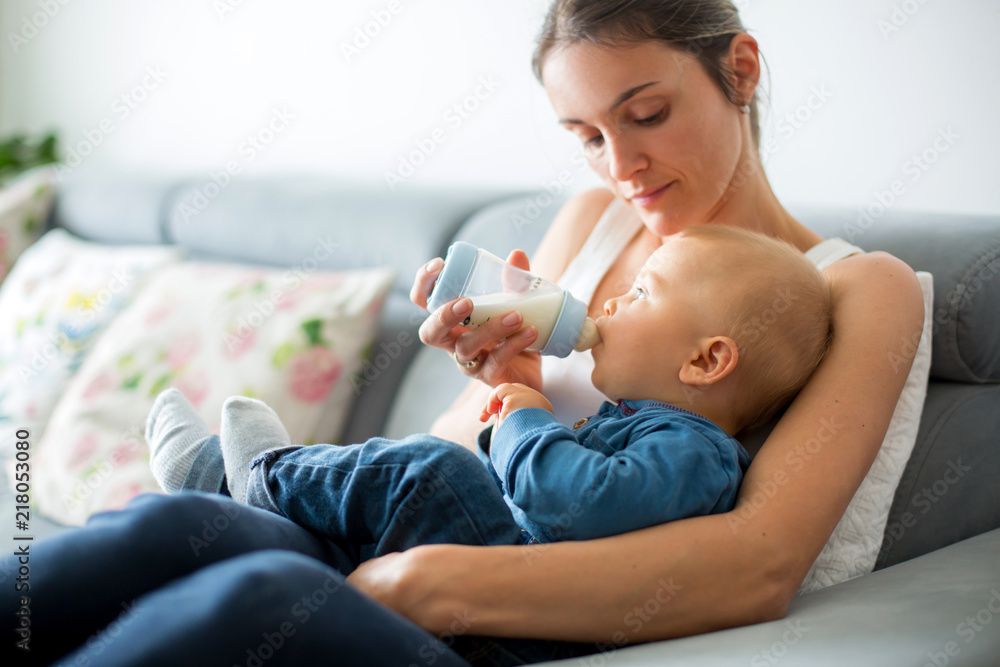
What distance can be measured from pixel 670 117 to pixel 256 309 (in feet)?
3.35

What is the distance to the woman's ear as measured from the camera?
1142 millimetres

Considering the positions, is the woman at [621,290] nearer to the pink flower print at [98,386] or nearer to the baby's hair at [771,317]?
the baby's hair at [771,317]

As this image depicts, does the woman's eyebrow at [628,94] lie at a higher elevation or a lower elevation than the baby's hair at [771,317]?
higher

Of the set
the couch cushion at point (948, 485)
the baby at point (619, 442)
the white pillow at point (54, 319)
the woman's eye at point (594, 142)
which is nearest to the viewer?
the baby at point (619, 442)

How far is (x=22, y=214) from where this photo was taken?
241cm

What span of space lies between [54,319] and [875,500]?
73.2 inches

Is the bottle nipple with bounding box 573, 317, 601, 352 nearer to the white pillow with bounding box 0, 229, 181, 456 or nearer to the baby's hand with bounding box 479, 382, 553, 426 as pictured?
the baby's hand with bounding box 479, 382, 553, 426

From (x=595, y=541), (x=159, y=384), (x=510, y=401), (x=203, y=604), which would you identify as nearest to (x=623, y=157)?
(x=510, y=401)

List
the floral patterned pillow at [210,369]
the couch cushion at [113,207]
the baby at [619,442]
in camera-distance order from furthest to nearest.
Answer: the couch cushion at [113,207], the floral patterned pillow at [210,369], the baby at [619,442]

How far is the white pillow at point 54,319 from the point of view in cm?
184

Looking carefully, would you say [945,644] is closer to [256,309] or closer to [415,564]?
[415,564]

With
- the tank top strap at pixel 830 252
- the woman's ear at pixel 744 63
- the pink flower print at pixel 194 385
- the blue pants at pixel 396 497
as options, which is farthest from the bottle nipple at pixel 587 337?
the pink flower print at pixel 194 385

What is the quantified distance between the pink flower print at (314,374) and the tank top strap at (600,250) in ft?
1.83

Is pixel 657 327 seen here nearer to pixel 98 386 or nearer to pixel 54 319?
pixel 98 386
